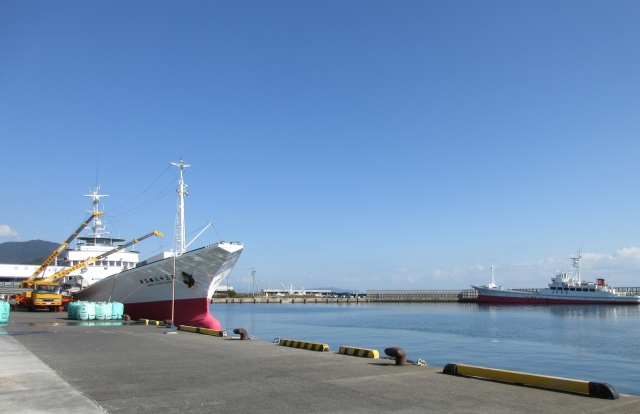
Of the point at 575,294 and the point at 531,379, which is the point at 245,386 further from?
the point at 575,294

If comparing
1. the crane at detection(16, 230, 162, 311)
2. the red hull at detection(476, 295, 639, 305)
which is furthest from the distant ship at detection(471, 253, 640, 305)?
the crane at detection(16, 230, 162, 311)

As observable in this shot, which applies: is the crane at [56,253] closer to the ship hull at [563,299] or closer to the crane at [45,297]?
the crane at [45,297]

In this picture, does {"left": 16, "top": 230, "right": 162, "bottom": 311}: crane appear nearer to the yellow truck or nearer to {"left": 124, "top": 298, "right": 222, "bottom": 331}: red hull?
the yellow truck

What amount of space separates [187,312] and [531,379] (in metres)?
25.4

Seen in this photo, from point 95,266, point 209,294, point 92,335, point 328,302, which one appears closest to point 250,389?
point 92,335

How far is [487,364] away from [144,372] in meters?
16.2

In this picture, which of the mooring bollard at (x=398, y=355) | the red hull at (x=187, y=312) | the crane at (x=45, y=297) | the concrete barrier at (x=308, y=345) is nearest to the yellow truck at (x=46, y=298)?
the crane at (x=45, y=297)

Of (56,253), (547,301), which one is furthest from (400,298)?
(56,253)

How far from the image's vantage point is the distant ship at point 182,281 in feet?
99.1

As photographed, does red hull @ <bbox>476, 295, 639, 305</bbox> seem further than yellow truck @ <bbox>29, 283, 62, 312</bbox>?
Yes

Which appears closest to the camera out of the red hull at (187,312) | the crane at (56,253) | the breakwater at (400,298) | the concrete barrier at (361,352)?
the concrete barrier at (361,352)

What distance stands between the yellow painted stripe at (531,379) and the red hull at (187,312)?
2192 cm

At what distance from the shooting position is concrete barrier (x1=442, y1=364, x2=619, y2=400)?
8414mm

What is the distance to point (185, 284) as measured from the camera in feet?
103
